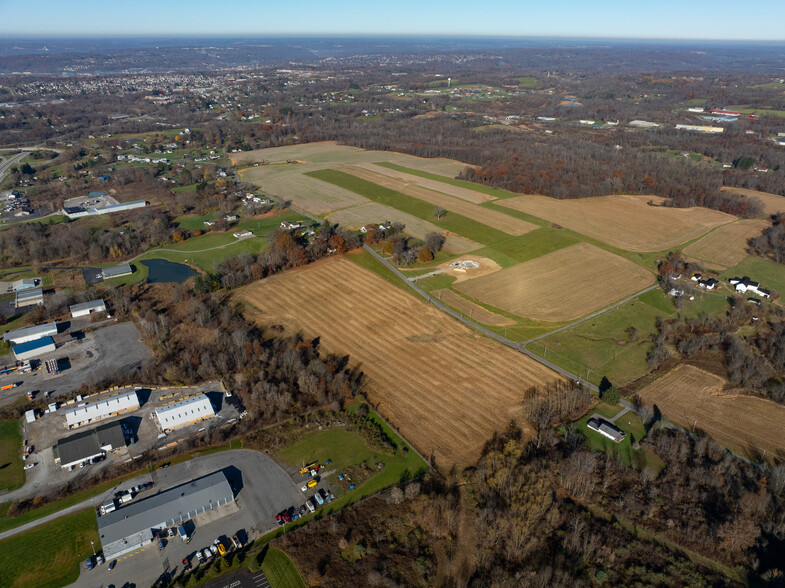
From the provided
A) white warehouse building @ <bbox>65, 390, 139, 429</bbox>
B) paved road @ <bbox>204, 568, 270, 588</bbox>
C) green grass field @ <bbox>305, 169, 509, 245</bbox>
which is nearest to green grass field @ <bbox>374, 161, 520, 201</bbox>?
green grass field @ <bbox>305, 169, 509, 245</bbox>

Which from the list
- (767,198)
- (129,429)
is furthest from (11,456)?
(767,198)

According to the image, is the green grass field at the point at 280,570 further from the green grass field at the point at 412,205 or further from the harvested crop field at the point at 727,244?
the harvested crop field at the point at 727,244

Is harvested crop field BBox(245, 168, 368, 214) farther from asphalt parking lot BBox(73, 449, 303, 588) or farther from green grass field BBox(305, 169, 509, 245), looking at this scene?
asphalt parking lot BBox(73, 449, 303, 588)

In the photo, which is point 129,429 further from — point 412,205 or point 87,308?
point 412,205

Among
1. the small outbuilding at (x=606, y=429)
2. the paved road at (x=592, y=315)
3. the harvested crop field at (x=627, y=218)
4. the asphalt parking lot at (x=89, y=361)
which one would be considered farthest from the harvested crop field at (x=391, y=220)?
the asphalt parking lot at (x=89, y=361)

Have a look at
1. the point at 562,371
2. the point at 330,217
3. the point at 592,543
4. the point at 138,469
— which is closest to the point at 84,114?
the point at 330,217

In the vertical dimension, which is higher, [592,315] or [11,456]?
[592,315]

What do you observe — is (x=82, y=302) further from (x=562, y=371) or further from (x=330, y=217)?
(x=562, y=371)
